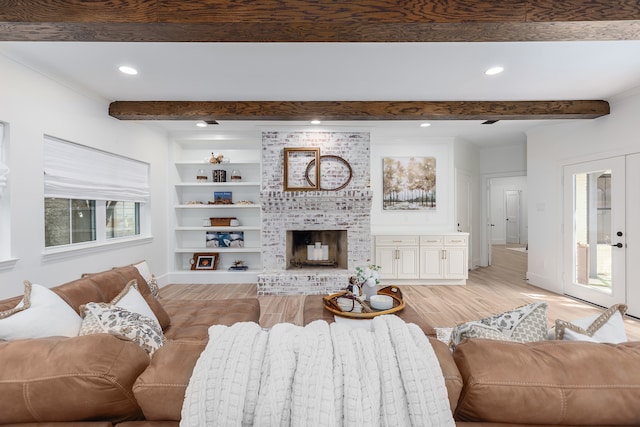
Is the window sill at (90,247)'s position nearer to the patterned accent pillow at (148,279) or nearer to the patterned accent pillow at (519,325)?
the patterned accent pillow at (148,279)

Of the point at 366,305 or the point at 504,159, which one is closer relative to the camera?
the point at 366,305

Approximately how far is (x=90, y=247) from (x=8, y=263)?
0.95m

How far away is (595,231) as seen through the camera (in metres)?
4.11

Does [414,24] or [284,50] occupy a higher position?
[284,50]

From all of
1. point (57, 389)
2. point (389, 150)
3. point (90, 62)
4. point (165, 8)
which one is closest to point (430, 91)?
point (389, 150)

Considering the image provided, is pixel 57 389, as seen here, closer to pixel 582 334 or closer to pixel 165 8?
pixel 582 334

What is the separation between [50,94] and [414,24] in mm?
3485

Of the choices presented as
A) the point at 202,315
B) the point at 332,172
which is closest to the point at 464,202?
the point at 332,172

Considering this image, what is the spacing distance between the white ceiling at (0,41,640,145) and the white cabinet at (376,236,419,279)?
2343 mm

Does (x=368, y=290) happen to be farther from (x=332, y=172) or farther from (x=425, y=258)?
(x=425, y=258)

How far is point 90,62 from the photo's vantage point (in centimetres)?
280

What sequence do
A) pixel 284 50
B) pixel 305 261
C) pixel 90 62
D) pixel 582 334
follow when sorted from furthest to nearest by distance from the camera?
pixel 305 261, pixel 90 62, pixel 284 50, pixel 582 334

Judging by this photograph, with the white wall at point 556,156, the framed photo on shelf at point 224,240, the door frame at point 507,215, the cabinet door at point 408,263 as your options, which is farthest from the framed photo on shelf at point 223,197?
the door frame at point 507,215

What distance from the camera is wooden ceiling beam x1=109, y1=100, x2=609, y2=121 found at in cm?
379
